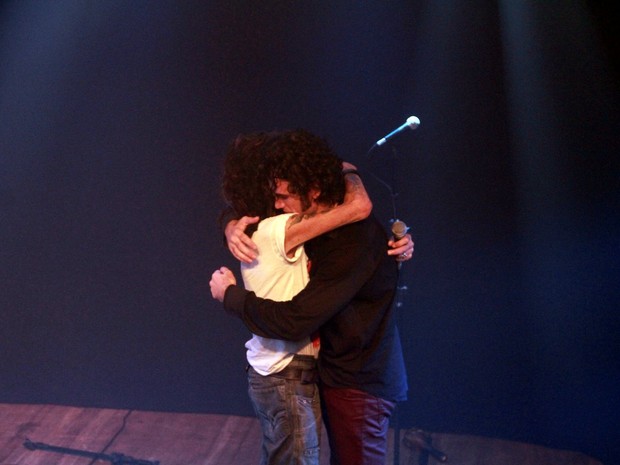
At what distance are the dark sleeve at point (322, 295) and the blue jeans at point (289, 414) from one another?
0.18 m

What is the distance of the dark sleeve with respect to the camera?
1909 millimetres

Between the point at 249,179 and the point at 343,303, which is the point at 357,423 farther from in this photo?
the point at 249,179

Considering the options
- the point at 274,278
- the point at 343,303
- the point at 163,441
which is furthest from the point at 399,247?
the point at 163,441

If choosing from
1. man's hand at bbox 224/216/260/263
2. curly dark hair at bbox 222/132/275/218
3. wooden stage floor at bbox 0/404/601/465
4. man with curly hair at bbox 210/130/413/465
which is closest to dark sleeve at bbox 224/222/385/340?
man with curly hair at bbox 210/130/413/465

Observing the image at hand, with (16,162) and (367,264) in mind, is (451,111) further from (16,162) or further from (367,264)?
(16,162)

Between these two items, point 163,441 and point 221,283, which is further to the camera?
point 163,441

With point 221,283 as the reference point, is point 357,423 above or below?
below

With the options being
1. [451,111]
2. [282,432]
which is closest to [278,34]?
[451,111]

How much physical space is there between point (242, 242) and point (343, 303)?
347 millimetres

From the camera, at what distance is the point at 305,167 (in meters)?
2.02

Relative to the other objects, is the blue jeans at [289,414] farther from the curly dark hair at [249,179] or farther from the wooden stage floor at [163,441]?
the wooden stage floor at [163,441]

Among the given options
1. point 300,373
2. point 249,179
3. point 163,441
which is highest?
point 249,179

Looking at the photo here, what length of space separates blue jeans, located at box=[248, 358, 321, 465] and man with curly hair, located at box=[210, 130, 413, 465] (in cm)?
8

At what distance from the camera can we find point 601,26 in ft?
9.26
